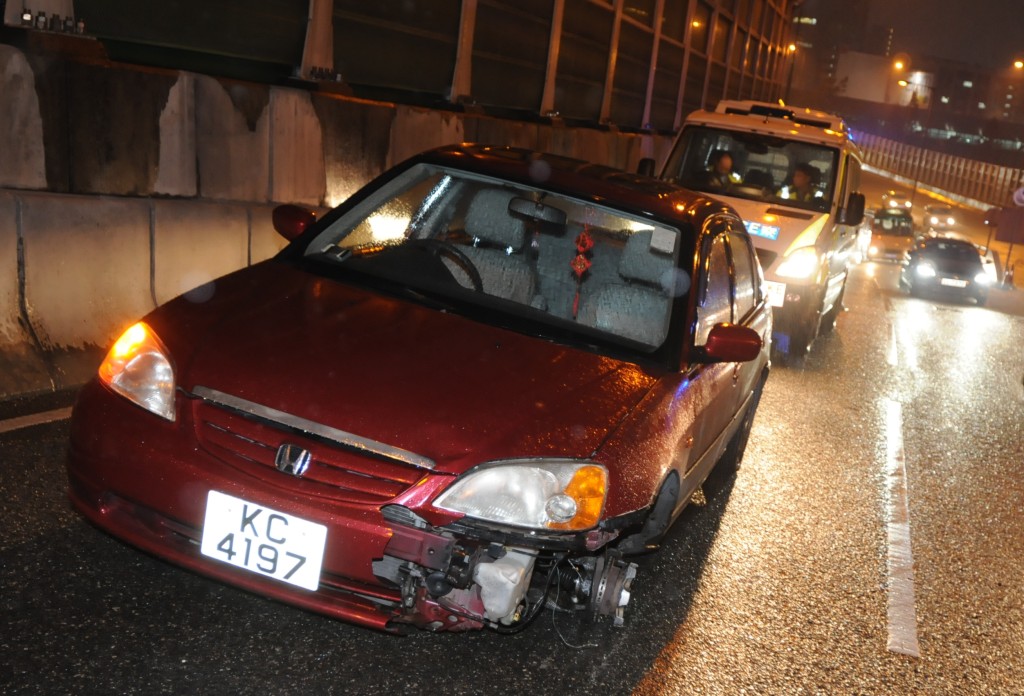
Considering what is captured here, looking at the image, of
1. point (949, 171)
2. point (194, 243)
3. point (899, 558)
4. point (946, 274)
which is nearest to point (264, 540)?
point (899, 558)

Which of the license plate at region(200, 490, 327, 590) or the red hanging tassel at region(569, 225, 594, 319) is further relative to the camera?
the red hanging tassel at region(569, 225, 594, 319)

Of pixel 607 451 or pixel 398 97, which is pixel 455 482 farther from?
pixel 398 97

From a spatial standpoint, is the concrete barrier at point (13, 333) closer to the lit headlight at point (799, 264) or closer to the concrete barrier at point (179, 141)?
the concrete barrier at point (179, 141)

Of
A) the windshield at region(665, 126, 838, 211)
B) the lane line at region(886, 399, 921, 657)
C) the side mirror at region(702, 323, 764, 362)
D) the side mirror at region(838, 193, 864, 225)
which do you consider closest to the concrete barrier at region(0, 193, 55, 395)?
the side mirror at region(702, 323, 764, 362)

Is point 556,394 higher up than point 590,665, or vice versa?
point 556,394

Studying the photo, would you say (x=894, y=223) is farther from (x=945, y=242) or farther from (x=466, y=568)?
(x=466, y=568)

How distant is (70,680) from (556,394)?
1.69 metres

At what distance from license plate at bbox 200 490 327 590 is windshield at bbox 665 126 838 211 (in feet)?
30.4

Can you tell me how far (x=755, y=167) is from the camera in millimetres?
12414

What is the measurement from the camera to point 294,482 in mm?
3408

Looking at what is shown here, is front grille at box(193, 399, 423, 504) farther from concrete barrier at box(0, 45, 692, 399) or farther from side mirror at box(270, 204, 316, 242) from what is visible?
concrete barrier at box(0, 45, 692, 399)

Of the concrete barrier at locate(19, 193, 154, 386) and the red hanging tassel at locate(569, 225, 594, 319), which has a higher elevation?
the red hanging tassel at locate(569, 225, 594, 319)

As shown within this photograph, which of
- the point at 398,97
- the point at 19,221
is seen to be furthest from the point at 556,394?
the point at 398,97

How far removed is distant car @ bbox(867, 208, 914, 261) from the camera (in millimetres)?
33906
